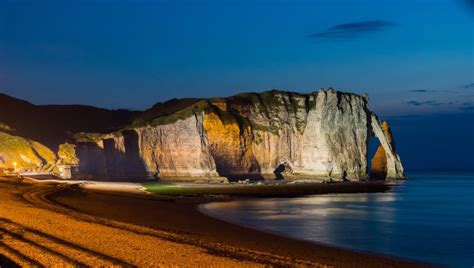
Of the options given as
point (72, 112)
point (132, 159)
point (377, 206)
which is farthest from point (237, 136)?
point (72, 112)

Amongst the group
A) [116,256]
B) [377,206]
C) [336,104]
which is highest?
[336,104]

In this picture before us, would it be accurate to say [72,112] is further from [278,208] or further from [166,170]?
[278,208]

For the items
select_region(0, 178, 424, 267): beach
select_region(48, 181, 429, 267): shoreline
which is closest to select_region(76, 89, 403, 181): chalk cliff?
select_region(48, 181, 429, 267): shoreline

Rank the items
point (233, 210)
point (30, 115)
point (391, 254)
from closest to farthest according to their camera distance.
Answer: point (391, 254)
point (233, 210)
point (30, 115)

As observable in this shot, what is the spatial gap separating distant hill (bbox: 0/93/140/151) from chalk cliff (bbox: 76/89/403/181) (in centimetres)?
3175

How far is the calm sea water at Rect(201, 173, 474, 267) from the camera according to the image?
20.0m

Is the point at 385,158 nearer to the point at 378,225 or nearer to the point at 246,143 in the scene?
the point at 246,143

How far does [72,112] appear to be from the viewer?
161000 mm

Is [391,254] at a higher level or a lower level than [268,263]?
lower

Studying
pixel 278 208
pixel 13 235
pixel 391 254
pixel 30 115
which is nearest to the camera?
pixel 13 235

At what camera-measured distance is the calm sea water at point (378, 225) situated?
20.0m

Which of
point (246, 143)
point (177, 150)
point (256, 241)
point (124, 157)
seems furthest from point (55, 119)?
point (256, 241)

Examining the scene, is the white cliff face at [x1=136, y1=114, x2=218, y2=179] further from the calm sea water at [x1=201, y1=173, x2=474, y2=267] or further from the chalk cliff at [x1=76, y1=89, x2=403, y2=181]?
the calm sea water at [x1=201, y1=173, x2=474, y2=267]

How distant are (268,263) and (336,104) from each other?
246 ft
